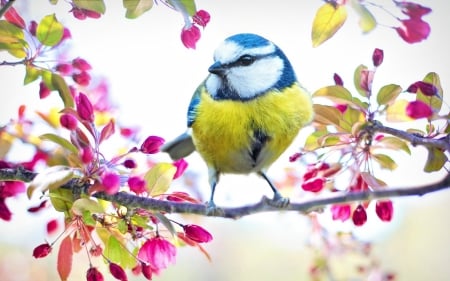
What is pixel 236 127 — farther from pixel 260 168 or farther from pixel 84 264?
pixel 84 264

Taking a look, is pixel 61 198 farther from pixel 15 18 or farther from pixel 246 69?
pixel 246 69

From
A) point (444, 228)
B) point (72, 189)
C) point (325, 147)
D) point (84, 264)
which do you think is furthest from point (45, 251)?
point (444, 228)

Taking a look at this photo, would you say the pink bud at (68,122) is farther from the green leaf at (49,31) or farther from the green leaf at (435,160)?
the green leaf at (435,160)

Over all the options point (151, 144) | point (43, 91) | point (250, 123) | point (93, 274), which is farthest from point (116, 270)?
point (250, 123)

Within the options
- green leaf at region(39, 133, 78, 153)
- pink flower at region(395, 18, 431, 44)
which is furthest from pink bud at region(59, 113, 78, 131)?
pink flower at region(395, 18, 431, 44)

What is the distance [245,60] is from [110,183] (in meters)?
0.45

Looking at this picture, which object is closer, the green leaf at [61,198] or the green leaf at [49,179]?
the green leaf at [49,179]

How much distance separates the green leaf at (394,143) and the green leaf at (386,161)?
26 millimetres

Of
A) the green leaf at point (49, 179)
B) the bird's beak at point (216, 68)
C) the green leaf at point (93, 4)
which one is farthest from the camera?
the bird's beak at point (216, 68)

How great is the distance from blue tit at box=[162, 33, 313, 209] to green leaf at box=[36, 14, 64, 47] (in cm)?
25

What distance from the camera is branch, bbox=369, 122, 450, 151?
0.68 meters

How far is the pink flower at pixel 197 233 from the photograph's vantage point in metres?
0.73

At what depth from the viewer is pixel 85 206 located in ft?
2.17

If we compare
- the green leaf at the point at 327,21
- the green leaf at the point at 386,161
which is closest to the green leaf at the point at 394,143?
the green leaf at the point at 386,161
